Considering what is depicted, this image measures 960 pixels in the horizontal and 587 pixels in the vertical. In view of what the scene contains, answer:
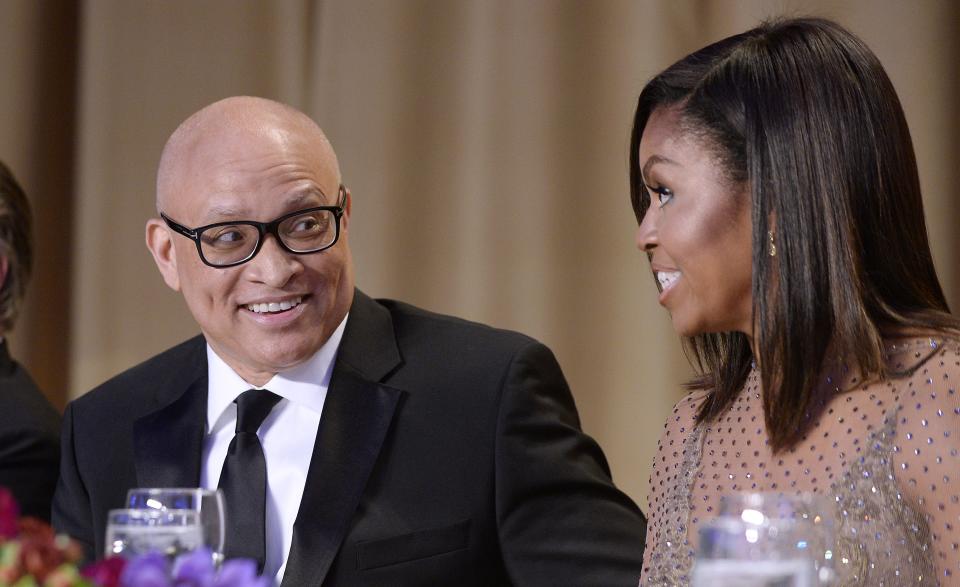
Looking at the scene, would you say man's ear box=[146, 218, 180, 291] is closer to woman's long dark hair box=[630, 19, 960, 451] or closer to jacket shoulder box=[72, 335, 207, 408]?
jacket shoulder box=[72, 335, 207, 408]

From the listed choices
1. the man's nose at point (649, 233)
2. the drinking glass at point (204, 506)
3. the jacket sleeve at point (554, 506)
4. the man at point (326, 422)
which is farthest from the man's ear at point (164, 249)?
the drinking glass at point (204, 506)

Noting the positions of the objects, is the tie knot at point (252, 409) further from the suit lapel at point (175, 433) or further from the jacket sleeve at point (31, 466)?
the jacket sleeve at point (31, 466)

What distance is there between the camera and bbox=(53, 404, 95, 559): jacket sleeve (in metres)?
2.31

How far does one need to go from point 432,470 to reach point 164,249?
690 millimetres

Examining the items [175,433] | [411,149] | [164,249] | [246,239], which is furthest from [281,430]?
[411,149]

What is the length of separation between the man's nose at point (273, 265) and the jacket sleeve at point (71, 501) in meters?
0.56

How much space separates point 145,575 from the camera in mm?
924

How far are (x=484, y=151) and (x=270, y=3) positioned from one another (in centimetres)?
75

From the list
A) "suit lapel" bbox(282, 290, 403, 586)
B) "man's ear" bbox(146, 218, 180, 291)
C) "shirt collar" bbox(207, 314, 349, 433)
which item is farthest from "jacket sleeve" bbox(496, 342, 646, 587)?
"man's ear" bbox(146, 218, 180, 291)

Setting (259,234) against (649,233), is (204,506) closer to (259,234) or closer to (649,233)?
(649,233)

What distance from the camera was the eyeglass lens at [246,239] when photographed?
215 centimetres

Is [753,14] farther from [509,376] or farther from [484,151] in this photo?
[509,376]

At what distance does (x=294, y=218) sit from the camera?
85.1 inches

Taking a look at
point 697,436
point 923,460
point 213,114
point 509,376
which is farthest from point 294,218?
point 923,460
